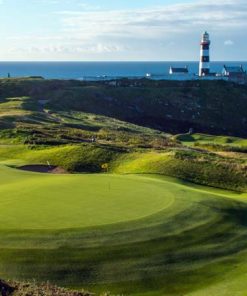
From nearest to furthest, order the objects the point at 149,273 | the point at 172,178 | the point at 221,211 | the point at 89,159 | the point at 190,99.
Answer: the point at 149,273 < the point at 221,211 < the point at 172,178 < the point at 89,159 < the point at 190,99

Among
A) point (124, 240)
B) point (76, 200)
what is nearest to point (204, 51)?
point (76, 200)

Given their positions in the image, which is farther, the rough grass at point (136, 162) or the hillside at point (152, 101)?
the hillside at point (152, 101)

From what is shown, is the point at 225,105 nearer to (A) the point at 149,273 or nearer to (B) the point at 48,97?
(B) the point at 48,97

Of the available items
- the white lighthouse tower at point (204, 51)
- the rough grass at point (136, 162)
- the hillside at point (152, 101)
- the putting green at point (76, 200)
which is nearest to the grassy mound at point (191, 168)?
the rough grass at point (136, 162)

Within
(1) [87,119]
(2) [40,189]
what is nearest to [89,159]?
(2) [40,189]

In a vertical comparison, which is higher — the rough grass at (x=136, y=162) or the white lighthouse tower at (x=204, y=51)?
the white lighthouse tower at (x=204, y=51)

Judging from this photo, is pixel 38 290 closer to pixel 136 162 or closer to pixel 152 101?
pixel 136 162

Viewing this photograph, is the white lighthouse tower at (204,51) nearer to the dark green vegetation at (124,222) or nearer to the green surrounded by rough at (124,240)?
the dark green vegetation at (124,222)
